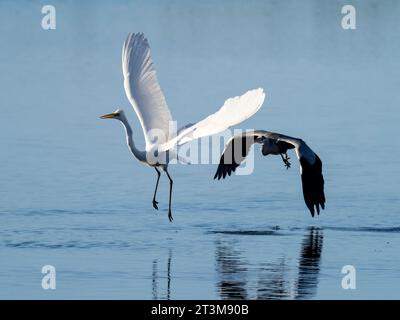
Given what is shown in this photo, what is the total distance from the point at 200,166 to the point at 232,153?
3.15 metres

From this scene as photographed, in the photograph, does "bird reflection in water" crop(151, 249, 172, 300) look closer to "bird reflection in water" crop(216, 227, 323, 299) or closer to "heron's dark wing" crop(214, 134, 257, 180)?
"bird reflection in water" crop(216, 227, 323, 299)

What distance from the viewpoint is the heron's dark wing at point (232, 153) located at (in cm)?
2005

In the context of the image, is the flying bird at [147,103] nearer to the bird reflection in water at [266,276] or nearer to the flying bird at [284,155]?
the flying bird at [284,155]

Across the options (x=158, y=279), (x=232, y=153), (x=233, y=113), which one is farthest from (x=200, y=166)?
(x=158, y=279)

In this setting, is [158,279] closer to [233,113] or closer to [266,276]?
[266,276]

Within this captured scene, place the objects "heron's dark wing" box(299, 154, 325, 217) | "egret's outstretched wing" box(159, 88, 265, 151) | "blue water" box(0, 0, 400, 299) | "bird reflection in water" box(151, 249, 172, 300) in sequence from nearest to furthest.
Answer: "bird reflection in water" box(151, 249, 172, 300) < "egret's outstretched wing" box(159, 88, 265, 151) < "blue water" box(0, 0, 400, 299) < "heron's dark wing" box(299, 154, 325, 217)

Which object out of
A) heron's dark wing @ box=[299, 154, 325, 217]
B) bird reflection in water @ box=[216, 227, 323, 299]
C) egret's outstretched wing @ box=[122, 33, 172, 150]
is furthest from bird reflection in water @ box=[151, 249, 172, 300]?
egret's outstretched wing @ box=[122, 33, 172, 150]

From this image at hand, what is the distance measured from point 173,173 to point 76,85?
26.4 feet

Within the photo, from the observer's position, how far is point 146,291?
15.5 metres

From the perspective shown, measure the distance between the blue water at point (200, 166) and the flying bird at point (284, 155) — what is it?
21.3 inches

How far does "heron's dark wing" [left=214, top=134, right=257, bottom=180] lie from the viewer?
2005cm

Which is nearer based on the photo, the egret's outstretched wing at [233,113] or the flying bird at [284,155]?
the egret's outstretched wing at [233,113]

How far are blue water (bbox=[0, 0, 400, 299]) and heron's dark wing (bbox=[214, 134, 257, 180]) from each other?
1.99 ft

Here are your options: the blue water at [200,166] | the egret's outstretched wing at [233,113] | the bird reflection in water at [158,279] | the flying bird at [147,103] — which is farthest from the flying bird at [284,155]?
the bird reflection in water at [158,279]
